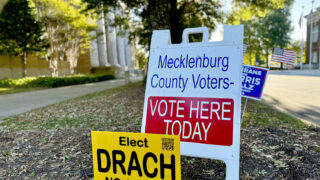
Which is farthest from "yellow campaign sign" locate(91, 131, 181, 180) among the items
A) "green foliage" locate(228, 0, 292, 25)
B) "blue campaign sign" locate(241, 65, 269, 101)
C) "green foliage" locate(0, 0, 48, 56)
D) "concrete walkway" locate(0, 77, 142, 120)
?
"green foliage" locate(0, 0, 48, 56)

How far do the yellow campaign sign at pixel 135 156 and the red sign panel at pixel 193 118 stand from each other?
61cm

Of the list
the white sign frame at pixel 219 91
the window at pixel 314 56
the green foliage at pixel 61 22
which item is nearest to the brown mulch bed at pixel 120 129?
the white sign frame at pixel 219 91

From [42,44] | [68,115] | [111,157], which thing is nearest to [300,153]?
[111,157]

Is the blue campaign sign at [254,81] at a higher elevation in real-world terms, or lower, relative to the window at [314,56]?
lower

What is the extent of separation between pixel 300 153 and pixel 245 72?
5.09 feet

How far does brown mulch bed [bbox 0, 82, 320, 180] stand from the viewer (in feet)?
8.26

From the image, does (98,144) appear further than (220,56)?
No

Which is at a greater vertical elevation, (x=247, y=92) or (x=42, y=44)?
(x=42, y=44)

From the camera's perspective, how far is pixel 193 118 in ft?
7.16

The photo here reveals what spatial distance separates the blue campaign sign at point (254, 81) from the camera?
3.75 metres

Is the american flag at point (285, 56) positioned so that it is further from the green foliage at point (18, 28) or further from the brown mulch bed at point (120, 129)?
the green foliage at point (18, 28)

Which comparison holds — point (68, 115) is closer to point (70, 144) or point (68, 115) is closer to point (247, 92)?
point (70, 144)

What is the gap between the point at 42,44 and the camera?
16.8 meters

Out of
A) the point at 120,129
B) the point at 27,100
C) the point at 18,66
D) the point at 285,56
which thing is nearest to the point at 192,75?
the point at 120,129
